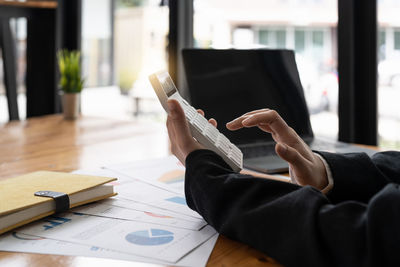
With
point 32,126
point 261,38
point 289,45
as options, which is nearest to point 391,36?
point 289,45

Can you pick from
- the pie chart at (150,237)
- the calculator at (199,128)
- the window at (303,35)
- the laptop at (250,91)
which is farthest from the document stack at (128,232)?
the window at (303,35)

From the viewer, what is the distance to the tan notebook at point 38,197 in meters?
0.63

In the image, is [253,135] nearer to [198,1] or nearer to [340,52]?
[340,52]

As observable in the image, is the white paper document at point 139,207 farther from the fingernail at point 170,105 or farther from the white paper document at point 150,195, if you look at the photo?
the fingernail at point 170,105

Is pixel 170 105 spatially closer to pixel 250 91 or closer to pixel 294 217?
pixel 294 217

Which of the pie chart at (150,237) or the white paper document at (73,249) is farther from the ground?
the pie chart at (150,237)

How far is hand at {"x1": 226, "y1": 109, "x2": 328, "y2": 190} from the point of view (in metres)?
0.70

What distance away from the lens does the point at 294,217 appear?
1.76 feet

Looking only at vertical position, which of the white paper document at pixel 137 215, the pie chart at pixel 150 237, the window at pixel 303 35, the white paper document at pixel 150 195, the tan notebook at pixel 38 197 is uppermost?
the window at pixel 303 35

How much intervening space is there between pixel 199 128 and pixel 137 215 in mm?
163

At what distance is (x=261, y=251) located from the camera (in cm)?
56

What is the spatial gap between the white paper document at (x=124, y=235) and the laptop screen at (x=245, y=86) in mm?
490

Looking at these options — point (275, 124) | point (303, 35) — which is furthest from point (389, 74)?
point (275, 124)

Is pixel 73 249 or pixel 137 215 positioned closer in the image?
pixel 73 249
